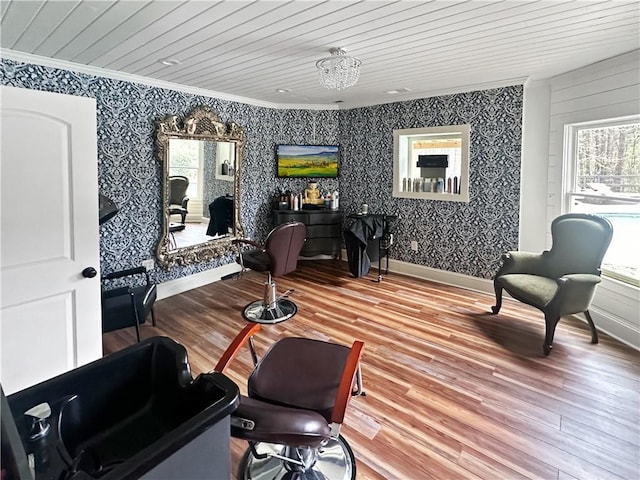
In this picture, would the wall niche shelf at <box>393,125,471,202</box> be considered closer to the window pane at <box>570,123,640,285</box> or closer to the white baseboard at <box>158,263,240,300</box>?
the window pane at <box>570,123,640,285</box>

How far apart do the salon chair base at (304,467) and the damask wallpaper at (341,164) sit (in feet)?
8.41

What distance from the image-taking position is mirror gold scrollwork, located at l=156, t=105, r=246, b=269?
3926mm

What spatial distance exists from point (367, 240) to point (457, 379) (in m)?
2.36

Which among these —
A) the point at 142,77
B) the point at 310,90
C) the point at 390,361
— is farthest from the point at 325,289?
the point at 142,77

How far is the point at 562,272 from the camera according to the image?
130 inches

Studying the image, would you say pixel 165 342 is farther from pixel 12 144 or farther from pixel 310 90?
pixel 310 90

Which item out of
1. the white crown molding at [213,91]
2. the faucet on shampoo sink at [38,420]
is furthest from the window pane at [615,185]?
the faucet on shampoo sink at [38,420]

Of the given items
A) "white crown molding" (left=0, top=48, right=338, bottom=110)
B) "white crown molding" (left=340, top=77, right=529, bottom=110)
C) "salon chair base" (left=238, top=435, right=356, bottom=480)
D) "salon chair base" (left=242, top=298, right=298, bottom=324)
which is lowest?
"salon chair base" (left=238, top=435, right=356, bottom=480)

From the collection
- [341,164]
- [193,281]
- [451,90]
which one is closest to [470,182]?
[451,90]

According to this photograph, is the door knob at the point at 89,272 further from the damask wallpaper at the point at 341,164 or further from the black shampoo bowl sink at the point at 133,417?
the damask wallpaper at the point at 341,164

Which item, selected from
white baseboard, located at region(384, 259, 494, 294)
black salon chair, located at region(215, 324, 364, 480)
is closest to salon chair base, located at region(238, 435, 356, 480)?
black salon chair, located at region(215, 324, 364, 480)

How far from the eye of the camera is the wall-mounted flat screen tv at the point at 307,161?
531cm

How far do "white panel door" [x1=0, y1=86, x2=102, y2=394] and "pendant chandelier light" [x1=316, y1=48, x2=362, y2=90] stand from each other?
1689mm

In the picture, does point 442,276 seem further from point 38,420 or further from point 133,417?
point 38,420
